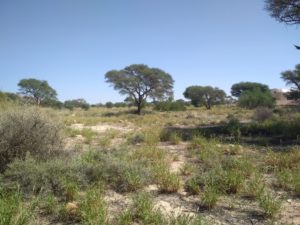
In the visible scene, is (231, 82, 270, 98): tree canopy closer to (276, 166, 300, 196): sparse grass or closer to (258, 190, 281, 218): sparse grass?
(276, 166, 300, 196): sparse grass

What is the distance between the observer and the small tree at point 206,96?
56.8 meters

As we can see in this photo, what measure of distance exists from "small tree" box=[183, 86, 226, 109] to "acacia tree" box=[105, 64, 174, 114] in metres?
13.6

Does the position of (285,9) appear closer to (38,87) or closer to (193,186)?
(193,186)

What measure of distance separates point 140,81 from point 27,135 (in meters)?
36.9

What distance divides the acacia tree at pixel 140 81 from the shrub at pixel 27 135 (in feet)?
116

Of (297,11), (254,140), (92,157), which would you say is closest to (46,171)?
(92,157)

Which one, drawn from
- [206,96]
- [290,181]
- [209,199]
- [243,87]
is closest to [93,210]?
[209,199]

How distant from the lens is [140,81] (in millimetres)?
43375

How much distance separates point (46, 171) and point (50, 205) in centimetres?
102

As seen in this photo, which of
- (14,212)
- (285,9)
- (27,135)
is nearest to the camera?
(14,212)

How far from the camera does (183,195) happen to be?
18.2ft

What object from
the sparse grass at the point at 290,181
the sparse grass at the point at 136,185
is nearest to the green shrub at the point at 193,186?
the sparse grass at the point at 136,185

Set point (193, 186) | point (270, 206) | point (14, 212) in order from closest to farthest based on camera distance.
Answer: point (14, 212)
point (270, 206)
point (193, 186)

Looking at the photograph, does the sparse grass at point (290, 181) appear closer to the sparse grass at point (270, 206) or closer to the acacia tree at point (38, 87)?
the sparse grass at point (270, 206)
